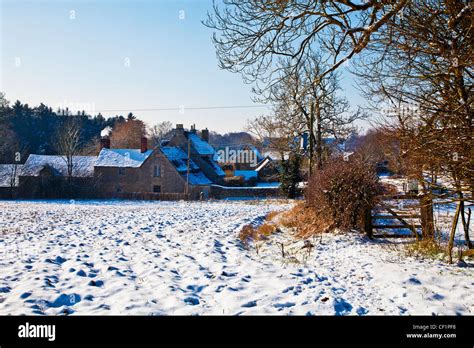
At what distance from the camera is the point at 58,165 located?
4362 cm

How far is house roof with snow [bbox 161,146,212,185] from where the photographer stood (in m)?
41.9

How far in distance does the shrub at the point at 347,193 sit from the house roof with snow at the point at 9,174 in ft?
123

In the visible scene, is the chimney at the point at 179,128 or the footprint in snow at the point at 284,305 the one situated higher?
the chimney at the point at 179,128

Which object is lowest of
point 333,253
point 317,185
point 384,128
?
point 333,253

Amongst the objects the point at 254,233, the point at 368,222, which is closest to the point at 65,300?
the point at 254,233

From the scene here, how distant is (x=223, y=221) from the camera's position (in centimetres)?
1488

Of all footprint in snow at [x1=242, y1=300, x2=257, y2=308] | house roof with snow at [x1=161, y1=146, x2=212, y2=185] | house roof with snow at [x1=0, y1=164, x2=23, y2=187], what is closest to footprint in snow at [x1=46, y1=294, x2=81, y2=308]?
footprint in snow at [x1=242, y1=300, x2=257, y2=308]

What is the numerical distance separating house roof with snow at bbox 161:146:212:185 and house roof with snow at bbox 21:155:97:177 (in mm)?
8956

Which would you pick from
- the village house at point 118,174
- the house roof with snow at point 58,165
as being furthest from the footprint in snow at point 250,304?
the house roof with snow at point 58,165

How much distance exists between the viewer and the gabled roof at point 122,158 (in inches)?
1646

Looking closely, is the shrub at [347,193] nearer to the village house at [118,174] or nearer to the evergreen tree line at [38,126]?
the village house at [118,174]

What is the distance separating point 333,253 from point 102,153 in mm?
39103
